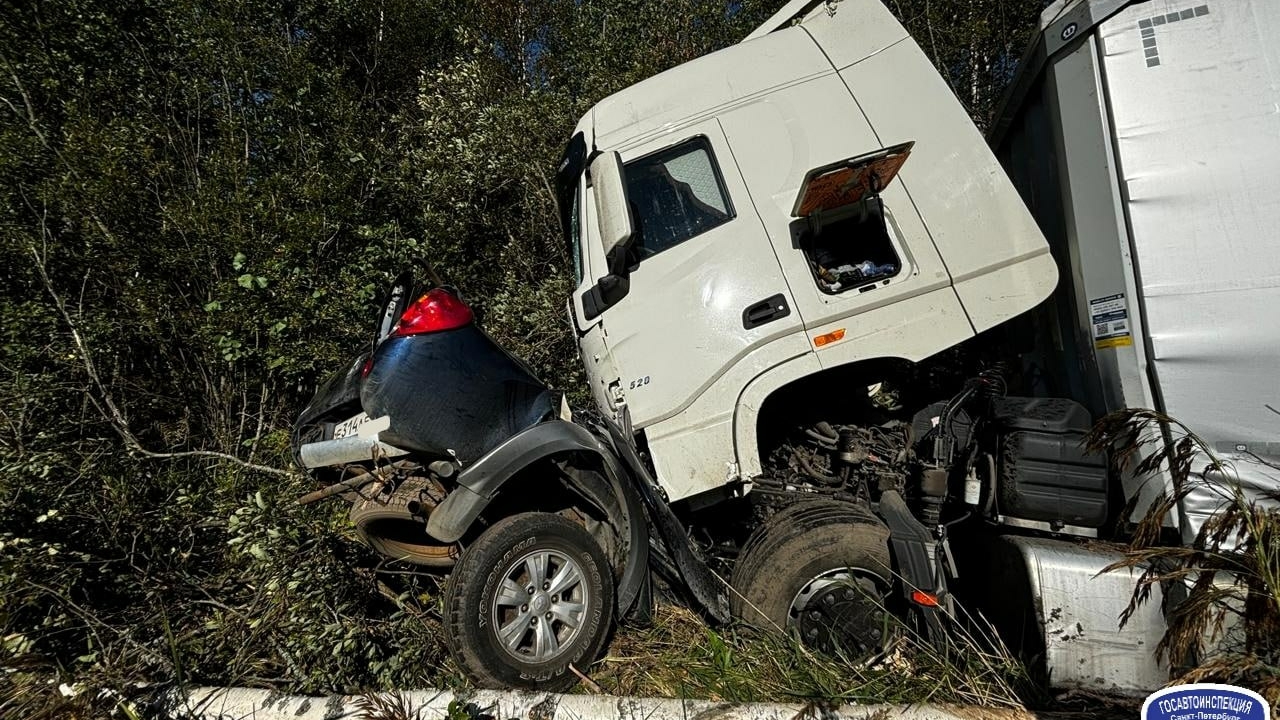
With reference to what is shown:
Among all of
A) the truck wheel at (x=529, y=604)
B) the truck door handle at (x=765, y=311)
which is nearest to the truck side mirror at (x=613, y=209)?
the truck door handle at (x=765, y=311)

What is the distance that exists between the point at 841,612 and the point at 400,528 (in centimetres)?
231

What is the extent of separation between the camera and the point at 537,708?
236cm

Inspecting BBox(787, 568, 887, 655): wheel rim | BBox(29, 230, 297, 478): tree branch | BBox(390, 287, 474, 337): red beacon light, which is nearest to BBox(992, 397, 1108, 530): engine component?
BBox(787, 568, 887, 655): wheel rim

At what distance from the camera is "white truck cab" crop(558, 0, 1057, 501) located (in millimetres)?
3207

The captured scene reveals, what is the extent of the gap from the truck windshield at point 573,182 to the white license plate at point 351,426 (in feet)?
5.00

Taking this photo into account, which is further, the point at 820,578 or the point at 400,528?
the point at 400,528

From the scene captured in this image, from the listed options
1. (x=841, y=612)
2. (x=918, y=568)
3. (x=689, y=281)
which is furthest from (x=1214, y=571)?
(x=689, y=281)

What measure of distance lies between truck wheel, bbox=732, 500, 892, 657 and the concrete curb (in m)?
0.69

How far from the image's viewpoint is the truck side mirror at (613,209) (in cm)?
323

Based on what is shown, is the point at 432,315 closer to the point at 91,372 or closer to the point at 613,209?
the point at 613,209

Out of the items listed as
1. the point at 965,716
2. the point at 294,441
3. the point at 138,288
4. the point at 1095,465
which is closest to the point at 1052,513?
the point at 1095,465

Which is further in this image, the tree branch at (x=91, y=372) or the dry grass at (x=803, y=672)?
the tree branch at (x=91, y=372)

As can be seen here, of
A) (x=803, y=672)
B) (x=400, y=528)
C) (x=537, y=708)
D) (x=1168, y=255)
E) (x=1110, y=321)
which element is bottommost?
(x=803, y=672)

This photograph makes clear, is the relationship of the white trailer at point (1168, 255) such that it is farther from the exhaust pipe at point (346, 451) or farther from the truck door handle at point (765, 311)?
the exhaust pipe at point (346, 451)
